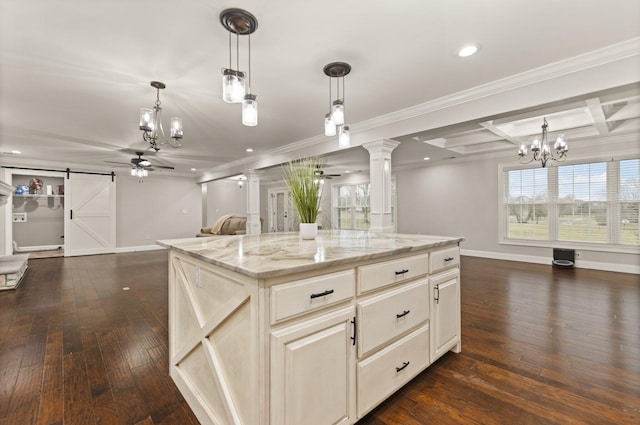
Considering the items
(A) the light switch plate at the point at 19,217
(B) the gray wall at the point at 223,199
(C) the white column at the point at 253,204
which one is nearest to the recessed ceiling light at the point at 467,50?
(C) the white column at the point at 253,204

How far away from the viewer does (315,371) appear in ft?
4.26

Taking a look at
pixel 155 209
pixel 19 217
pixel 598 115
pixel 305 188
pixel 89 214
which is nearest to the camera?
pixel 305 188

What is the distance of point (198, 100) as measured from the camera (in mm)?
3453

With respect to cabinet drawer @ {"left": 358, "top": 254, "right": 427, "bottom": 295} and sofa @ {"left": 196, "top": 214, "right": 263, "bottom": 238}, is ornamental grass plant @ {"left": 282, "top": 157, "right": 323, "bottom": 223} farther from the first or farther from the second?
sofa @ {"left": 196, "top": 214, "right": 263, "bottom": 238}

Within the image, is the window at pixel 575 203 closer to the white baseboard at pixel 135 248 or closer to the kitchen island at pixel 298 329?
the kitchen island at pixel 298 329

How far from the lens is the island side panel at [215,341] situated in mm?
1209

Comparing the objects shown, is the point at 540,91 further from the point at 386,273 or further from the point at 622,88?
the point at 386,273

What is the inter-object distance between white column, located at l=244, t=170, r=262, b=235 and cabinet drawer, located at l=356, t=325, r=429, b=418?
214 inches

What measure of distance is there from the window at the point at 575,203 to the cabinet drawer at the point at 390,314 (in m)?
5.63

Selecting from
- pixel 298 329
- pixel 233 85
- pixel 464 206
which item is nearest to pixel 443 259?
pixel 298 329

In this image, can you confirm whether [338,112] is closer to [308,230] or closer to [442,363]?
[308,230]

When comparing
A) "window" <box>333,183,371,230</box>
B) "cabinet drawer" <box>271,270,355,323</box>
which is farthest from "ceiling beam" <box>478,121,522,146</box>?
"window" <box>333,183,371,230</box>

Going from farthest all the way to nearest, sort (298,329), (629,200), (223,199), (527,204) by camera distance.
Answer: (223,199) → (527,204) → (629,200) → (298,329)

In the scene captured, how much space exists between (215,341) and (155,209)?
899 centimetres
